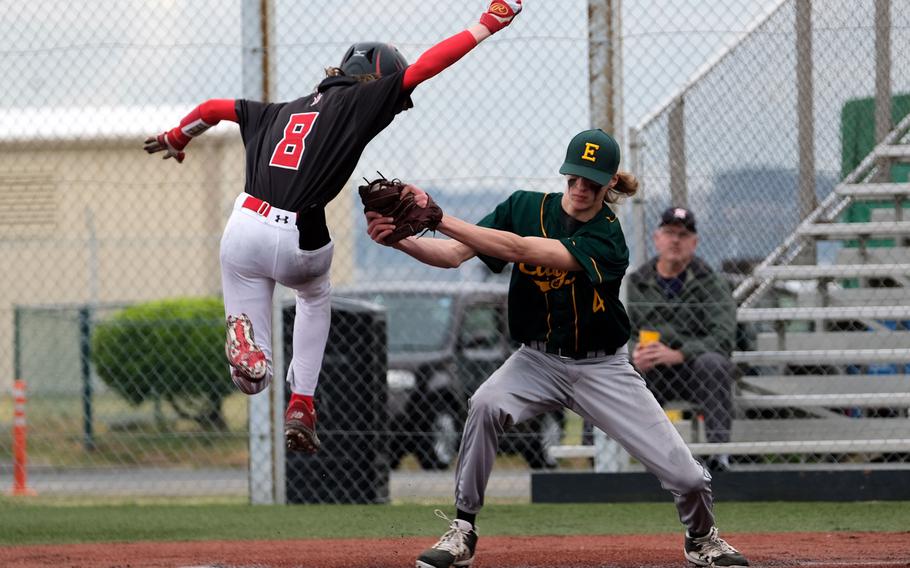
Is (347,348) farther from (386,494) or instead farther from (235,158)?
(235,158)

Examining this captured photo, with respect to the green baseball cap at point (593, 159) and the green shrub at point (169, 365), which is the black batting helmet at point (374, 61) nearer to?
the green baseball cap at point (593, 159)

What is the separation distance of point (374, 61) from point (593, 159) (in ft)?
3.57

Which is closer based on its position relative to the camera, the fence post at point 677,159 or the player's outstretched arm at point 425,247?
the player's outstretched arm at point 425,247

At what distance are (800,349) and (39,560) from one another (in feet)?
17.7

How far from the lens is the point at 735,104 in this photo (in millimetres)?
8820

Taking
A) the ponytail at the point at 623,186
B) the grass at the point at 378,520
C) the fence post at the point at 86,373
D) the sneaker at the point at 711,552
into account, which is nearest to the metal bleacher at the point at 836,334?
the grass at the point at 378,520

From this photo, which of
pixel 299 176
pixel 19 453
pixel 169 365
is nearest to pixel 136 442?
pixel 169 365

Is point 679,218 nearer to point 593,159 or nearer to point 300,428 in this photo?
point 593,159

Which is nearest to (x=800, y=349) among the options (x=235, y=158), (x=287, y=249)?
(x=287, y=249)

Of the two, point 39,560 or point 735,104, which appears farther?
point 735,104

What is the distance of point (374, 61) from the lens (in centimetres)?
585

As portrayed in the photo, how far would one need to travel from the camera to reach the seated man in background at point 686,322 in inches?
336

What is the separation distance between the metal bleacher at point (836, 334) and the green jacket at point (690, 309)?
399 mm

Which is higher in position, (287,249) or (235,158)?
(235,158)
